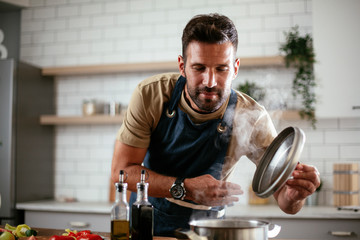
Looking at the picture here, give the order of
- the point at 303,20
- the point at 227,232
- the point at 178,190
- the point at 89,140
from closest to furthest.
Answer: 1. the point at 227,232
2. the point at 178,190
3. the point at 303,20
4. the point at 89,140

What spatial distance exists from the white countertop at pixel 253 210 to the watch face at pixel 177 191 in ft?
5.08

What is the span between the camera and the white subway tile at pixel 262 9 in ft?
12.8

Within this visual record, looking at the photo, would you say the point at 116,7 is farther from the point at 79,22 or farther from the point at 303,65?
the point at 303,65

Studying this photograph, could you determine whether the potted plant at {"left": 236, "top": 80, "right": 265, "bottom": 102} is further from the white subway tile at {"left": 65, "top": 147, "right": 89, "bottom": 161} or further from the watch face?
the watch face

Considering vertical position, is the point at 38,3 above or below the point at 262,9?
above

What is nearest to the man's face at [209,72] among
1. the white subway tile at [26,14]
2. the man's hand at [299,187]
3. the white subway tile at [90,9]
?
the man's hand at [299,187]

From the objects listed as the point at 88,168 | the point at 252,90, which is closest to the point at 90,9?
the point at 88,168

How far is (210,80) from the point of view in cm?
179

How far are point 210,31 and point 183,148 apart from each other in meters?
0.60

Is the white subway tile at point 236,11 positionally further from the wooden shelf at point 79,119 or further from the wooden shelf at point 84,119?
the wooden shelf at point 79,119

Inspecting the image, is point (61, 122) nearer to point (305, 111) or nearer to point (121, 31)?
point (121, 31)

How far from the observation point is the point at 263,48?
3926 millimetres

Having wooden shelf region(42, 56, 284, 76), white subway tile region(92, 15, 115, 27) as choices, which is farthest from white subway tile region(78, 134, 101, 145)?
white subway tile region(92, 15, 115, 27)

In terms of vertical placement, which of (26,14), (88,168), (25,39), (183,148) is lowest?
(88,168)
